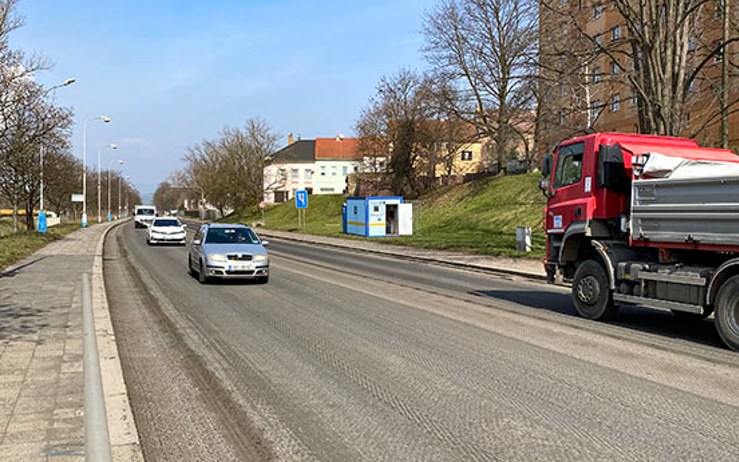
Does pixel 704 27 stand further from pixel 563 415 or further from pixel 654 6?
pixel 563 415

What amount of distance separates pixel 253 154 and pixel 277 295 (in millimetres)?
60226

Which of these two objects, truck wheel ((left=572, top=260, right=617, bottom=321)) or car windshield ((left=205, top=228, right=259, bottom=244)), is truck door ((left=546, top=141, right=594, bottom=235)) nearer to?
truck wheel ((left=572, top=260, right=617, bottom=321))

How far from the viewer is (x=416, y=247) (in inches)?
1225

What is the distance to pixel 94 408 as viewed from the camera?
5.19 meters

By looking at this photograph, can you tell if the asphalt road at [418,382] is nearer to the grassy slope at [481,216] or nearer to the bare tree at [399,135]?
the grassy slope at [481,216]

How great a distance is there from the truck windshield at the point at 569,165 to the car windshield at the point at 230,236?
8042mm

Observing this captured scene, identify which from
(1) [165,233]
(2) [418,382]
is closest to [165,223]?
(1) [165,233]

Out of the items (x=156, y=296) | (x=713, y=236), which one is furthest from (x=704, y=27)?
(x=156, y=296)

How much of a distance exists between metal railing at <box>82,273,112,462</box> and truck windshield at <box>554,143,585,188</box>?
793cm

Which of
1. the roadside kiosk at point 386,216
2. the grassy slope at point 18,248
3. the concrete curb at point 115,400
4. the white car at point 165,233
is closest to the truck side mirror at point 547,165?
the concrete curb at point 115,400

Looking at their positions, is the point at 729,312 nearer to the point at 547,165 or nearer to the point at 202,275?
the point at 547,165

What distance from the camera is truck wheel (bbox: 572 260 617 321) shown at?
10406 mm

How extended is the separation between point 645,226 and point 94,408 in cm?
774

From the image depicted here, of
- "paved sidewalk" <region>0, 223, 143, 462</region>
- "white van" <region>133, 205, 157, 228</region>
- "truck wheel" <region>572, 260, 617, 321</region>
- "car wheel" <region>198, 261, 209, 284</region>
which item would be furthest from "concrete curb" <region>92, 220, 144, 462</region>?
"white van" <region>133, 205, 157, 228</region>
